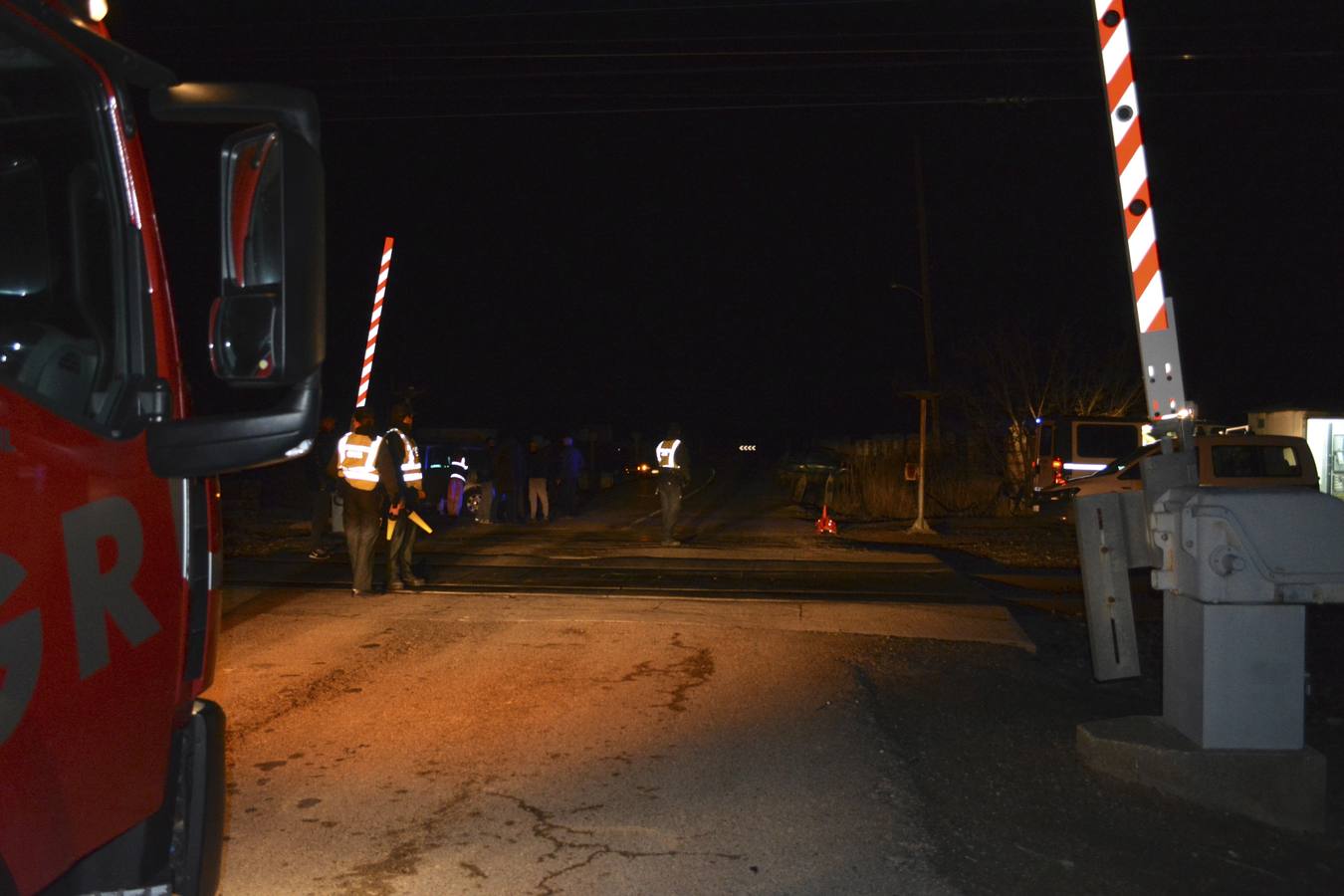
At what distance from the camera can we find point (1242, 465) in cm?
1736

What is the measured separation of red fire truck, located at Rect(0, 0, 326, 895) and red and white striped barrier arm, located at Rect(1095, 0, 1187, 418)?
4721mm

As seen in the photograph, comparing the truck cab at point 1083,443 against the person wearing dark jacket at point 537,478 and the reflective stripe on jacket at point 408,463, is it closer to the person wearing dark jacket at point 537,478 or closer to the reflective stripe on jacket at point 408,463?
the person wearing dark jacket at point 537,478

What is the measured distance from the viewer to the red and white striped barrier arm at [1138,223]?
6035 millimetres

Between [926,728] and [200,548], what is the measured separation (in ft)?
16.7

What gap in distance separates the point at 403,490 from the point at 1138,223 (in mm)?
7201

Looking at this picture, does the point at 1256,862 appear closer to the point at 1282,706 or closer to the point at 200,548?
the point at 1282,706

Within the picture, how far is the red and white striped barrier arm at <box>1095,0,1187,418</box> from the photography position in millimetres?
6035

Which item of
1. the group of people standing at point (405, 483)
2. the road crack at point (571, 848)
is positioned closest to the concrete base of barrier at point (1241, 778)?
the road crack at point (571, 848)

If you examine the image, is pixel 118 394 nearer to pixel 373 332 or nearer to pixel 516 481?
pixel 373 332

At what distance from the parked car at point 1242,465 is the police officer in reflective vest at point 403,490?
9552 millimetres

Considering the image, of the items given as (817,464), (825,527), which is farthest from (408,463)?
(817,464)

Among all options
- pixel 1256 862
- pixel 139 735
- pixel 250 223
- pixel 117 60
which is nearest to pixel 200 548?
pixel 139 735

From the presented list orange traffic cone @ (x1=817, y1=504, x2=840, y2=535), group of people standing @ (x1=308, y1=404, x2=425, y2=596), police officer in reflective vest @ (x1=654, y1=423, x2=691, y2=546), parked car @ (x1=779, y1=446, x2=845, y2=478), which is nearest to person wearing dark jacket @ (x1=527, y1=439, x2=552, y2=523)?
police officer in reflective vest @ (x1=654, y1=423, x2=691, y2=546)

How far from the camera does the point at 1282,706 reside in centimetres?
555
